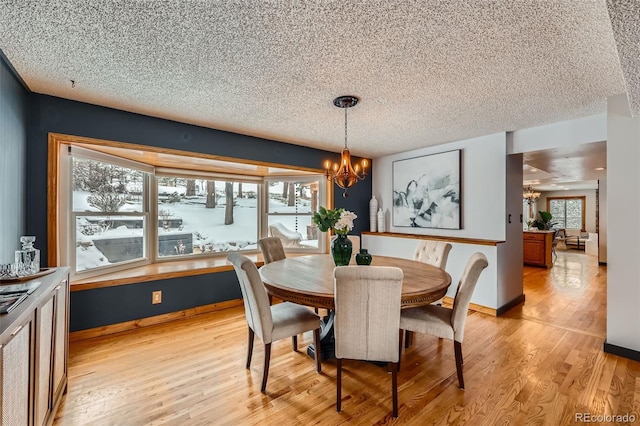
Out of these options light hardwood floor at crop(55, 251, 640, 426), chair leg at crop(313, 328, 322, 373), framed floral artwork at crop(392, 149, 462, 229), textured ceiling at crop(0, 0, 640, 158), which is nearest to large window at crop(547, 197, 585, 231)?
framed floral artwork at crop(392, 149, 462, 229)

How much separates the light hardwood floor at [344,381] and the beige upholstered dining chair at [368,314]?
12.0 inches

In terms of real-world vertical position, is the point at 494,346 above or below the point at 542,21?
below

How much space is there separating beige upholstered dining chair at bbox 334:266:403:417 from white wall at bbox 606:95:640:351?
2222mm

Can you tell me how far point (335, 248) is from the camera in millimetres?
2598

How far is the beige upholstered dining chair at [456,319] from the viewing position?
2086 millimetres

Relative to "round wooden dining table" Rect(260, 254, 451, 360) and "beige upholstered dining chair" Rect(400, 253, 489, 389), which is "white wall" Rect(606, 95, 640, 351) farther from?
"round wooden dining table" Rect(260, 254, 451, 360)

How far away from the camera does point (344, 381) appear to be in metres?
2.18

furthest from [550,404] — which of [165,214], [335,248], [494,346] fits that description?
[165,214]

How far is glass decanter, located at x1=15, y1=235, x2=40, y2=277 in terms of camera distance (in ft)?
5.76

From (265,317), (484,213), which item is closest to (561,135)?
(484,213)

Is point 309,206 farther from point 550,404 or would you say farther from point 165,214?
point 550,404

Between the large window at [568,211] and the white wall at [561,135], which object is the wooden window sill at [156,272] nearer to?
the white wall at [561,135]

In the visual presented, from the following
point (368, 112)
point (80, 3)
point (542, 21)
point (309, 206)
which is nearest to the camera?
point (80, 3)

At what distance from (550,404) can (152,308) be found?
357 centimetres
